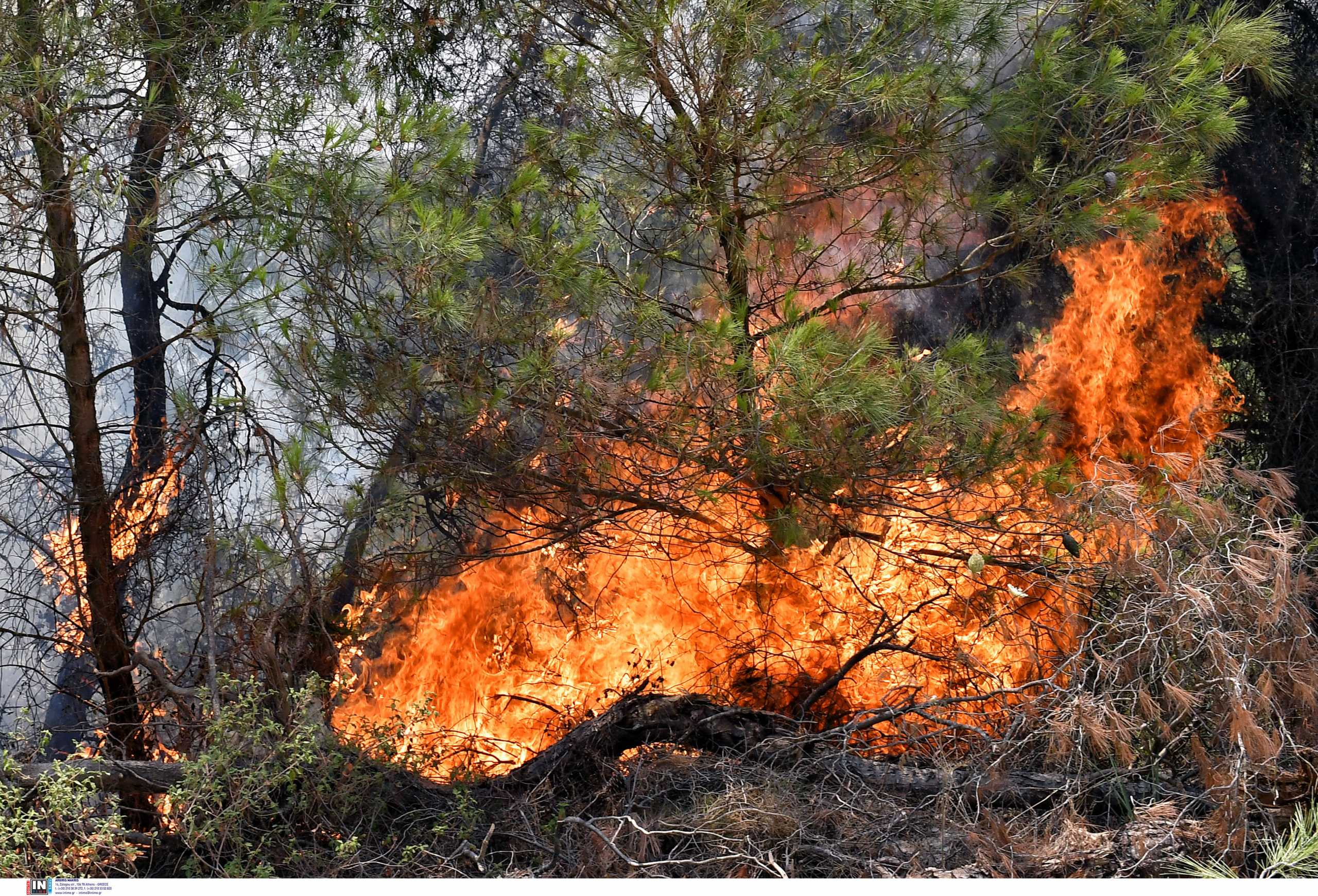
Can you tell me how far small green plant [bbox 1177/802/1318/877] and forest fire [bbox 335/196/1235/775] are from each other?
1174 millimetres

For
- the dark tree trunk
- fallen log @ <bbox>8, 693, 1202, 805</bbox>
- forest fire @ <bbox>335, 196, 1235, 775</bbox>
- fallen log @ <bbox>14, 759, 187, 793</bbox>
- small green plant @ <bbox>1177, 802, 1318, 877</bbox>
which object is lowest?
small green plant @ <bbox>1177, 802, 1318, 877</bbox>

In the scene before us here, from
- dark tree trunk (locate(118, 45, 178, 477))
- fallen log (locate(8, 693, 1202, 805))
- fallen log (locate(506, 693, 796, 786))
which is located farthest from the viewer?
fallen log (locate(506, 693, 796, 786))

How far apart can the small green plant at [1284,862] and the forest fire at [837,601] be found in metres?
1.17

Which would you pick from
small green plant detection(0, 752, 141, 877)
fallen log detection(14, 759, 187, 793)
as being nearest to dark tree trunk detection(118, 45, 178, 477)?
fallen log detection(14, 759, 187, 793)

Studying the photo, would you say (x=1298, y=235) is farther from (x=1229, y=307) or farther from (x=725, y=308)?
(x=725, y=308)

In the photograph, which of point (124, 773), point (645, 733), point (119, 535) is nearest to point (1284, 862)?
point (645, 733)

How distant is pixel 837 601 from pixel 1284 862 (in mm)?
2178

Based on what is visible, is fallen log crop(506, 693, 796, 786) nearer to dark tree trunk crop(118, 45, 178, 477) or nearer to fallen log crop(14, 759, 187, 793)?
fallen log crop(14, 759, 187, 793)

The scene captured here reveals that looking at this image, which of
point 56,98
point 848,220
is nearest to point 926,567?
point 848,220

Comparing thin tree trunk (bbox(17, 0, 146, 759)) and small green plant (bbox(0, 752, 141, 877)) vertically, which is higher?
thin tree trunk (bbox(17, 0, 146, 759))

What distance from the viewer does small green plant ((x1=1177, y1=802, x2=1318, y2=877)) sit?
273cm

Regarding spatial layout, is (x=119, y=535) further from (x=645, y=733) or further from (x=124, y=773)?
(x=645, y=733)

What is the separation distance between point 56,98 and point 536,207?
149 cm

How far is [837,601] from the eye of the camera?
4723 mm
